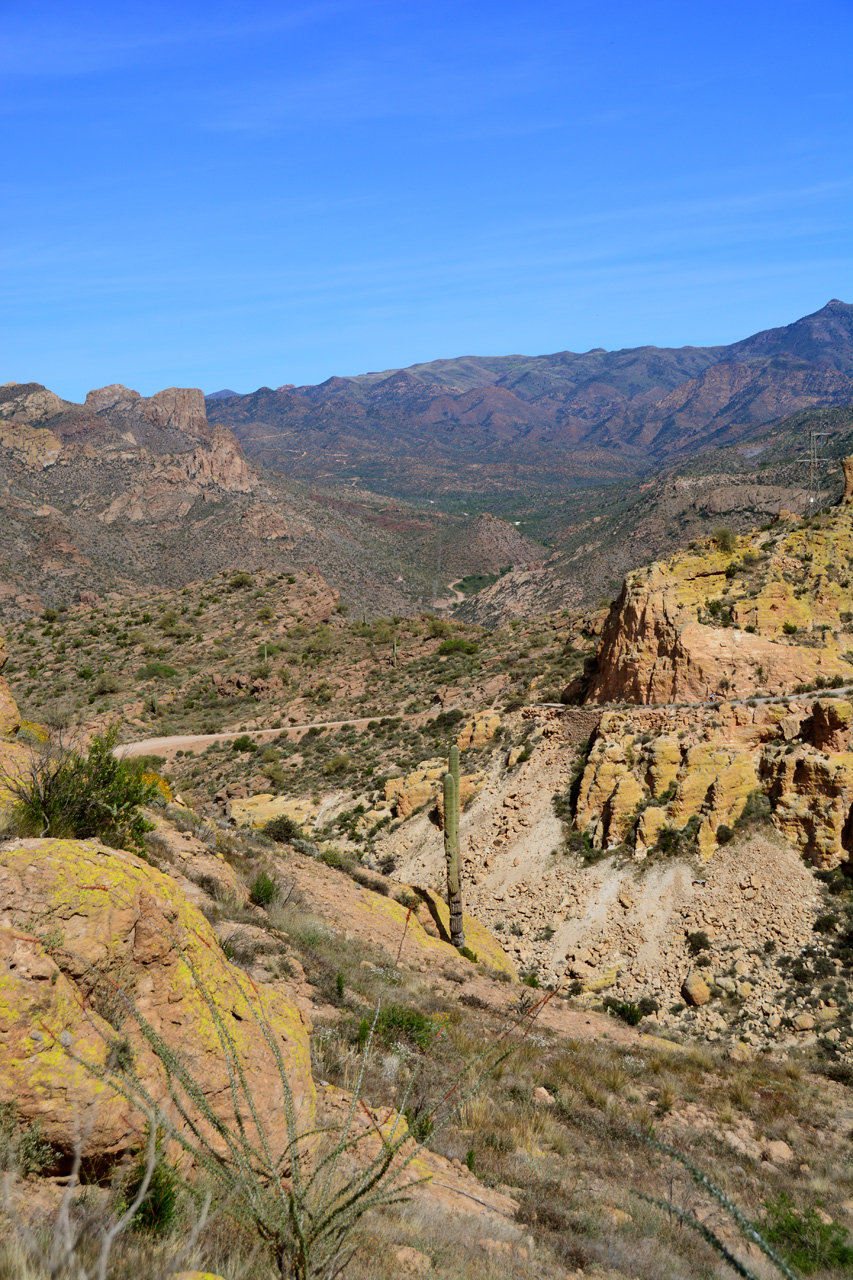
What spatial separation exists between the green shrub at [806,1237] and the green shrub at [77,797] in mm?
7338

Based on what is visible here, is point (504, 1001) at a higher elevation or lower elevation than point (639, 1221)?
lower

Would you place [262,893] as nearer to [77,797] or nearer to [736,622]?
[77,797]

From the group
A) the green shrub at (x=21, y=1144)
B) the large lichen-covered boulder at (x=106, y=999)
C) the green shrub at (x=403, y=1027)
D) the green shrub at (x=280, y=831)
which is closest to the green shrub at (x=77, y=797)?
the large lichen-covered boulder at (x=106, y=999)

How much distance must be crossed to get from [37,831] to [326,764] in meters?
27.8

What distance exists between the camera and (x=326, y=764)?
33.7m

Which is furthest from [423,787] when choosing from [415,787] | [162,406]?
[162,406]

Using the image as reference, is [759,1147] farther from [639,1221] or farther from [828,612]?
[828,612]

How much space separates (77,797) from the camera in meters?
6.92

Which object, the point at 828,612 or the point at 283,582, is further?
the point at 283,582

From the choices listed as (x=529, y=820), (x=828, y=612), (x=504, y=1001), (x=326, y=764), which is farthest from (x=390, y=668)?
(x=504, y=1001)

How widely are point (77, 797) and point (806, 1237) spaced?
8.05m

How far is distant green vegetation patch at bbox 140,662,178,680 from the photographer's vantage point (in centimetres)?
4697

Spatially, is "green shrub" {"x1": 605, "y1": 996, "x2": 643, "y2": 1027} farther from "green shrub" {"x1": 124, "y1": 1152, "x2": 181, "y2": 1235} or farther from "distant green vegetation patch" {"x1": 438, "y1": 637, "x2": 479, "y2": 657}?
"distant green vegetation patch" {"x1": 438, "y1": 637, "x2": 479, "y2": 657}

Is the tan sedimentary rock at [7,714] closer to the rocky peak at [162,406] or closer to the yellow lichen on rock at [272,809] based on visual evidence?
the yellow lichen on rock at [272,809]
